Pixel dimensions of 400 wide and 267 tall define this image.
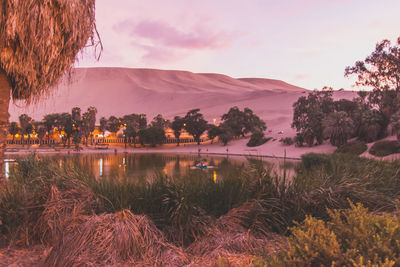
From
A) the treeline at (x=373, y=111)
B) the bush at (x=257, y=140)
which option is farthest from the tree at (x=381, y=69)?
the bush at (x=257, y=140)

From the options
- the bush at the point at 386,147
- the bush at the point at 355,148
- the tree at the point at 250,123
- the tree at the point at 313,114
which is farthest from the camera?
the tree at the point at 250,123

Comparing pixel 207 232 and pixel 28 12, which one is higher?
pixel 28 12

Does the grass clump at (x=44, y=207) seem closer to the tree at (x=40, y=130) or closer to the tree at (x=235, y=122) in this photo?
the tree at (x=235, y=122)

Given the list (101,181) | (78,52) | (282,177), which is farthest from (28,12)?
(282,177)

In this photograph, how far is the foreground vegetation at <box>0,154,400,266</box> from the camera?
4.34 metres

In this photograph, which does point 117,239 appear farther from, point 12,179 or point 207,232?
point 12,179

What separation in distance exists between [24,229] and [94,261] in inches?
83.8

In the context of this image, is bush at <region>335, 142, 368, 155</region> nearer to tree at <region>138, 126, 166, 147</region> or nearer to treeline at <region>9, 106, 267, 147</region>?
treeline at <region>9, 106, 267, 147</region>

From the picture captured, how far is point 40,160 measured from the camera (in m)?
7.42

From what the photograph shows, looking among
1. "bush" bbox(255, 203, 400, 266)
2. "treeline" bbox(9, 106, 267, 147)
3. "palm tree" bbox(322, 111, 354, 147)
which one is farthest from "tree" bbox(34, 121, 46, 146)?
"bush" bbox(255, 203, 400, 266)

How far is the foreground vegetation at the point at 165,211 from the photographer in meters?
4.34

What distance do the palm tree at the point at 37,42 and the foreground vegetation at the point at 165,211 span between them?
3.93ft

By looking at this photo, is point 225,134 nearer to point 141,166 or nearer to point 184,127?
point 184,127

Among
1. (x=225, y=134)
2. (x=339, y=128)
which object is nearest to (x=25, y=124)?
(x=225, y=134)
